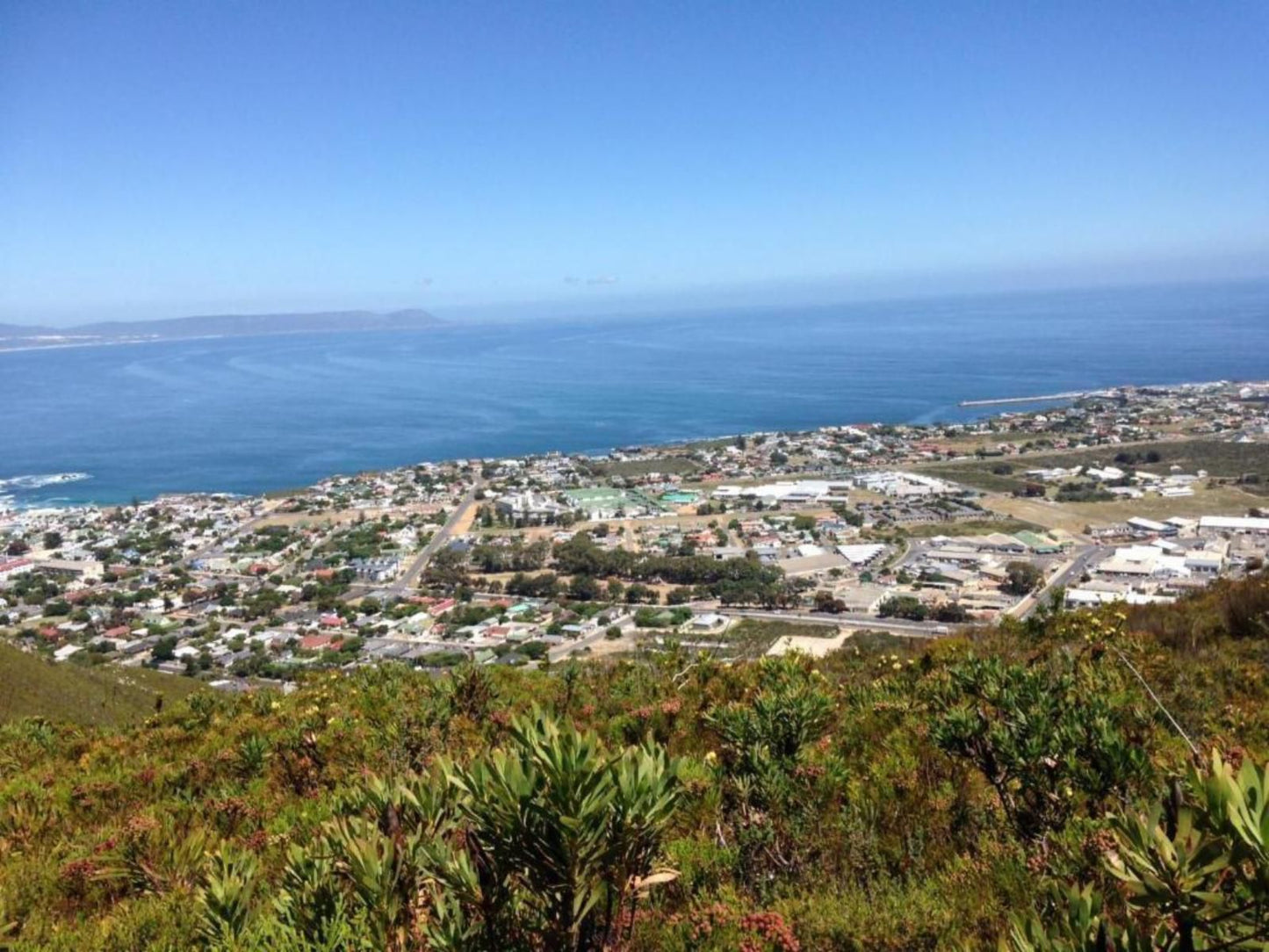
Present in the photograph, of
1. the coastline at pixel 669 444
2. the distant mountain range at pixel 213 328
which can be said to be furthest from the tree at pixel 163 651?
the distant mountain range at pixel 213 328

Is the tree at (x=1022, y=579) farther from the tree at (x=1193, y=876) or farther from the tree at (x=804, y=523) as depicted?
the tree at (x=1193, y=876)

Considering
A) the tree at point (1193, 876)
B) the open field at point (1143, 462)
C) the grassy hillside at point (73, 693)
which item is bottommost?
the open field at point (1143, 462)

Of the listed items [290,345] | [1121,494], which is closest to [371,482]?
[1121,494]

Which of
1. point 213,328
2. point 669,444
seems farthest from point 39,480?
point 213,328

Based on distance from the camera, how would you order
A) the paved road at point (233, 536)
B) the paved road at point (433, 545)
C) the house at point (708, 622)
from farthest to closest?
the paved road at point (233, 536), the paved road at point (433, 545), the house at point (708, 622)

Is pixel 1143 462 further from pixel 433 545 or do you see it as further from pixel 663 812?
pixel 663 812

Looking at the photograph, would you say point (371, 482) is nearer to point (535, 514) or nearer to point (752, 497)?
point (535, 514)
